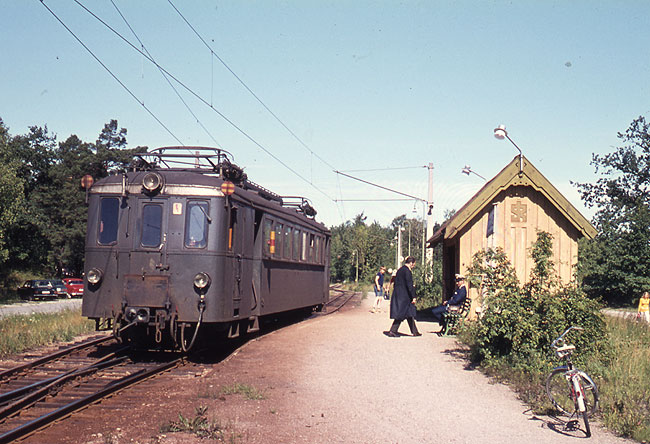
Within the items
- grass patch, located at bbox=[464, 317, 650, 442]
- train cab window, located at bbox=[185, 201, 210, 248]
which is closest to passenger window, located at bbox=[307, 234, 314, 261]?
train cab window, located at bbox=[185, 201, 210, 248]

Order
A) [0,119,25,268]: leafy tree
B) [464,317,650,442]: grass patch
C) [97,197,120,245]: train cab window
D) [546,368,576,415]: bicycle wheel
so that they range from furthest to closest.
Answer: [0,119,25,268]: leafy tree → [97,197,120,245]: train cab window → [546,368,576,415]: bicycle wheel → [464,317,650,442]: grass patch

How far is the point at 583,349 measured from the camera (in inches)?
412

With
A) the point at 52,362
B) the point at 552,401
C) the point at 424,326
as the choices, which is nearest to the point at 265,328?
the point at 424,326

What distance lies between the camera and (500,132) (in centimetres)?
1417

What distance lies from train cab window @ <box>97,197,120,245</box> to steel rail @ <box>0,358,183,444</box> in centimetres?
244

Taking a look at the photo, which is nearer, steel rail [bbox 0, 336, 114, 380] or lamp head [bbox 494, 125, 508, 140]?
steel rail [bbox 0, 336, 114, 380]

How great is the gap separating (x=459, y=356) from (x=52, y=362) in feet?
24.1

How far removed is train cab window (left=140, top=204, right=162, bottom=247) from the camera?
35.8 ft

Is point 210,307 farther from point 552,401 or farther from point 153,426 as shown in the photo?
point 552,401

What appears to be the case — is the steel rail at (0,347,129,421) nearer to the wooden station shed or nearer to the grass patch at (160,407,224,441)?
the grass patch at (160,407,224,441)

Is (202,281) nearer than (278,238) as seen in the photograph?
Yes

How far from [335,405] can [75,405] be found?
3087 millimetres

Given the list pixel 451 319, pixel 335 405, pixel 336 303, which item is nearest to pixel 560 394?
pixel 335 405

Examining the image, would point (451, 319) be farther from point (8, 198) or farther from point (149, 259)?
point (8, 198)
